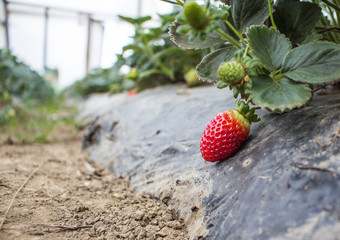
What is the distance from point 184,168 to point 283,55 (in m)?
0.46

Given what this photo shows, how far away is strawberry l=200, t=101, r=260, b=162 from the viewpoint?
0.68m

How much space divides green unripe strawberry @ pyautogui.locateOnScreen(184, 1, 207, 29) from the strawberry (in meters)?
0.25

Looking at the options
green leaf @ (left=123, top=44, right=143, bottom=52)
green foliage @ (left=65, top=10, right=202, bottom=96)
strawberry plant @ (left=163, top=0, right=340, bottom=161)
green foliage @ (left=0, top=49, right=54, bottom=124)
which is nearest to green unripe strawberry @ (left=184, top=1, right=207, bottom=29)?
strawberry plant @ (left=163, top=0, right=340, bottom=161)

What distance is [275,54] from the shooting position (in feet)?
2.10

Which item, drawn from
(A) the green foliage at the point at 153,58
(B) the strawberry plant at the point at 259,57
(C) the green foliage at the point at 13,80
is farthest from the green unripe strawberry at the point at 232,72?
(C) the green foliage at the point at 13,80

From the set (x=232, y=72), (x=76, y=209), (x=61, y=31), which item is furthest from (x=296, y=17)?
(x=61, y=31)

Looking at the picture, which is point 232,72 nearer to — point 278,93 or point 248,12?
point 278,93

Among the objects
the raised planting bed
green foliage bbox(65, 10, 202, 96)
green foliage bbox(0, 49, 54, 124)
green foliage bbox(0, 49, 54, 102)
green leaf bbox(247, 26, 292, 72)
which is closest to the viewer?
the raised planting bed

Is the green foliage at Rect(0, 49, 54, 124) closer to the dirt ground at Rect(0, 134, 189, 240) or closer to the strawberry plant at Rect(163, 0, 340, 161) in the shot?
the dirt ground at Rect(0, 134, 189, 240)

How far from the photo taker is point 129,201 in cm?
91

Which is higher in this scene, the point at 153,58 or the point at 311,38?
the point at 311,38

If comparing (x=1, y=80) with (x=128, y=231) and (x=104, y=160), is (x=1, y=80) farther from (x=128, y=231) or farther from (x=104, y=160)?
(x=128, y=231)

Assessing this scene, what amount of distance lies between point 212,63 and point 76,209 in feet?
1.87

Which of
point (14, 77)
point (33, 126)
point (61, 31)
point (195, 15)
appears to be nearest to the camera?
point (195, 15)
